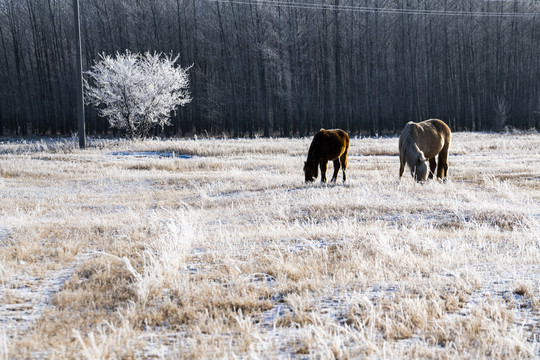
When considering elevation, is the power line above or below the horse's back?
above

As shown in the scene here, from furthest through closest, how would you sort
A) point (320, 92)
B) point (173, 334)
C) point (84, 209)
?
point (320, 92) < point (84, 209) < point (173, 334)

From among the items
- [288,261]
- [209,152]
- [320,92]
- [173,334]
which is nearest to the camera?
[173,334]

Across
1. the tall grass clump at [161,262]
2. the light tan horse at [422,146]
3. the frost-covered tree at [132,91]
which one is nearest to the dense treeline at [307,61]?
the frost-covered tree at [132,91]

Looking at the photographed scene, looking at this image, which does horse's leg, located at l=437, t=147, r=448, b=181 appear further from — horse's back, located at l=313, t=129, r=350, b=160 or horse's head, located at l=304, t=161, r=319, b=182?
horse's head, located at l=304, t=161, r=319, b=182

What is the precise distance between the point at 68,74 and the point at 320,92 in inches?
1040

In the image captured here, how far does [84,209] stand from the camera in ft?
32.6

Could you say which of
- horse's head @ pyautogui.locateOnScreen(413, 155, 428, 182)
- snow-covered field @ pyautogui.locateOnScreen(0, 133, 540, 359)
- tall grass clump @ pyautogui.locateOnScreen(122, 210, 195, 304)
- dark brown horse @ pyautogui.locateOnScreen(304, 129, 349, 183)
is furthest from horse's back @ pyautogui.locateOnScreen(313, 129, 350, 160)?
tall grass clump @ pyautogui.locateOnScreen(122, 210, 195, 304)

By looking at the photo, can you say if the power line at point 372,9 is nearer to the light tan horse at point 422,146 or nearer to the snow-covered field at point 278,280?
the light tan horse at point 422,146

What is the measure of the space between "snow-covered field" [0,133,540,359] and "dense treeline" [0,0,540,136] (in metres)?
35.4

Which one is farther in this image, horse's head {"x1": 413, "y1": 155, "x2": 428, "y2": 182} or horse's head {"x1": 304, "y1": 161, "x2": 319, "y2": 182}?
horse's head {"x1": 304, "y1": 161, "x2": 319, "y2": 182}

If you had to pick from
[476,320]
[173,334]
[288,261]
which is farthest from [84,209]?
[476,320]

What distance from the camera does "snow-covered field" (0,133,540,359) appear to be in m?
3.17

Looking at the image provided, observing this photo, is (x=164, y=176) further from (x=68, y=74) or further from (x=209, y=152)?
(x=68, y=74)

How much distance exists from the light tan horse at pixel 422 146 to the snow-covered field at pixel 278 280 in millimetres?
1521
